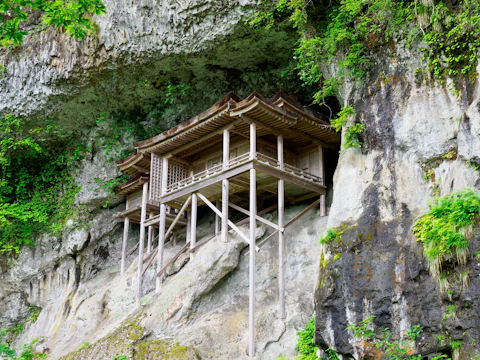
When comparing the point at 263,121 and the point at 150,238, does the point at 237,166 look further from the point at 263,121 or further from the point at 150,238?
the point at 150,238

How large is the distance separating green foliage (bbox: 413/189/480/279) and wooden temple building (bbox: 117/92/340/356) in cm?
522

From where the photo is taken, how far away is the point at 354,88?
46.7ft

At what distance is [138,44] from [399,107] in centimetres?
938

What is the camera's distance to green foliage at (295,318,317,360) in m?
12.9

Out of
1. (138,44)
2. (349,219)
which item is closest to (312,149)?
(349,219)

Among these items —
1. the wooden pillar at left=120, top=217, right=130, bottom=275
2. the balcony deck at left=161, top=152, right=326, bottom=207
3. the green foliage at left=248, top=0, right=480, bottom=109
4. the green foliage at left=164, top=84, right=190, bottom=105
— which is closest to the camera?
the green foliage at left=248, top=0, right=480, bottom=109

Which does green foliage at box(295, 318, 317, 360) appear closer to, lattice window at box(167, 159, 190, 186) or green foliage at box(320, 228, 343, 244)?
green foliage at box(320, 228, 343, 244)

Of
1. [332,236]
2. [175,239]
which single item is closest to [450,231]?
[332,236]

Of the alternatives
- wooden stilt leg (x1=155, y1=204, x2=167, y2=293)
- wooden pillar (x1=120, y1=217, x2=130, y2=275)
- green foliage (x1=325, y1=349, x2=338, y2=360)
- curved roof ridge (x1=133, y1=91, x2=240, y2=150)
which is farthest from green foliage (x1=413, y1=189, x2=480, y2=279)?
wooden pillar (x1=120, y1=217, x2=130, y2=275)

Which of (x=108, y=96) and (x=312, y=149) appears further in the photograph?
(x=108, y=96)

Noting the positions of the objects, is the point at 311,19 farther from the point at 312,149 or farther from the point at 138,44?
the point at 138,44

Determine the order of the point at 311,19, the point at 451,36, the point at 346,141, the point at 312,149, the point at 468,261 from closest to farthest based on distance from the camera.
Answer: the point at 468,261, the point at 451,36, the point at 346,141, the point at 311,19, the point at 312,149

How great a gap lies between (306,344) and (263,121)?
6.65 m

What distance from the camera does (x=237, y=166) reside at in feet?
53.1
